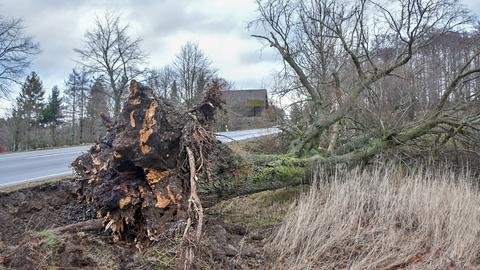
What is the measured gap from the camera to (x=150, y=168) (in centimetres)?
422

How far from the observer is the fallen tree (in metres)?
4.01

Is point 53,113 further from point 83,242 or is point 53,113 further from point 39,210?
point 83,242

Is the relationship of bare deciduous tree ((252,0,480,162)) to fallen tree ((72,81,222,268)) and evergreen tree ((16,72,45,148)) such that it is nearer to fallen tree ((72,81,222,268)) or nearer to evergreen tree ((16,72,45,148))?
fallen tree ((72,81,222,268))

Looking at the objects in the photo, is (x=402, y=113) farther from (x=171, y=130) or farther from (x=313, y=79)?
(x=171, y=130)

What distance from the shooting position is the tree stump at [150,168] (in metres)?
4.01

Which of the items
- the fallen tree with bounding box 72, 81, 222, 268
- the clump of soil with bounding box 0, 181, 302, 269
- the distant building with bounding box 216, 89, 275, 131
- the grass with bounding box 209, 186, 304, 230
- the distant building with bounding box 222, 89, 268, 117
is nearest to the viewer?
the clump of soil with bounding box 0, 181, 302, 269

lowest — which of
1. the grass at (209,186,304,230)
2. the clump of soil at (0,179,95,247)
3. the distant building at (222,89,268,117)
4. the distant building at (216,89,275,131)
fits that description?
the grass at (209,186,304,230)

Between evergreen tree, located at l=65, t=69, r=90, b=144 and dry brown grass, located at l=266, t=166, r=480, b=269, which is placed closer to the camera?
dry brown grass, located at l=266, t=166, r=480, b=269

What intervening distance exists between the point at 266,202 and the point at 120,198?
133 inches

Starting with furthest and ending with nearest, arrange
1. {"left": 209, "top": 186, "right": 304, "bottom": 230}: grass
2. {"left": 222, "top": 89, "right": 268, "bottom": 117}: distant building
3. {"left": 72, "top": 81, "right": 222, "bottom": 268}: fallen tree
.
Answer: {"left": 222, "top": 89, "right": 268, "bottom": 117}: distant building → {"left": 209, "top": 186, "right": 304, "bottom": 230}: grass → {"left": 72, "top": 81, "right": 222, "bottom": 268}: fallen tree

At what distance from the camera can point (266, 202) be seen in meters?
6.94

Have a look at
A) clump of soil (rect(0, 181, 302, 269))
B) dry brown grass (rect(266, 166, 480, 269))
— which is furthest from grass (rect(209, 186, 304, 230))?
dry brown grass (rect(266, 166, 480, 269))

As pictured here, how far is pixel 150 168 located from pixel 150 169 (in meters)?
0.01

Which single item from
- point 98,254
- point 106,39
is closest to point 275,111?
point 98,254
